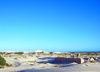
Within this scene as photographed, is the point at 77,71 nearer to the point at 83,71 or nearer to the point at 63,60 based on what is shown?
the point at 83,71

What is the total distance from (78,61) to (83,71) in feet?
26.3

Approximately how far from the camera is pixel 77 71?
1488 cm

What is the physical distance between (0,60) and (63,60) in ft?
35.1

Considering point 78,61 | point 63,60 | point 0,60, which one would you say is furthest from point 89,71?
point 0,60

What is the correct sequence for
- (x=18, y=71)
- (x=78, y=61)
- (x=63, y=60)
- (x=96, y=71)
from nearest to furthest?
1. (x=96, y=71)
2. (x=18, y=71)
3. (x=78, y=61)
4. (x=63, y=60)

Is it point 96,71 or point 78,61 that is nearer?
point 96,71

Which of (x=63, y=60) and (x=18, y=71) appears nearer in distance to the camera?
(x=18, y=71)

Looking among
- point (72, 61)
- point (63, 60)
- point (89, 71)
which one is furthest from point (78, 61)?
point (89, 71)

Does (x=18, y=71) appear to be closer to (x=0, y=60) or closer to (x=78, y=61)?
(x=0, y=60)

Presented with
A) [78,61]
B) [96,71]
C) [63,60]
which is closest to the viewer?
[96,71]

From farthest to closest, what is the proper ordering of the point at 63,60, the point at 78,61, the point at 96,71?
the point at 63,60 → the point at 78,61 → the point at 96,71

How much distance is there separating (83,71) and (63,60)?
32.8 feet

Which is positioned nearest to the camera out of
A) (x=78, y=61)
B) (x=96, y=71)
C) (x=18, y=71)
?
(x=96, y=71)

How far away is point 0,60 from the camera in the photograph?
23.8m
